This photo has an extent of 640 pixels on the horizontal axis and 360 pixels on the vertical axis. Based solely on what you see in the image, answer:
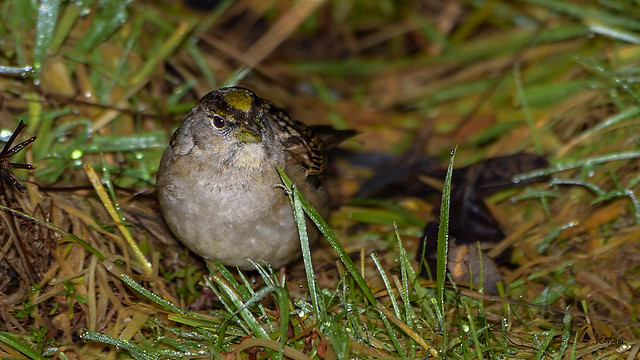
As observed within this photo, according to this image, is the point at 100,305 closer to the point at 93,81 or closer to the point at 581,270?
the point at 93,81

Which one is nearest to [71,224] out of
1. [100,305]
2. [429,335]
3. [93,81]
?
[100,305]

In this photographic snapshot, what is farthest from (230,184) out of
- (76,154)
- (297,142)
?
(76,154)

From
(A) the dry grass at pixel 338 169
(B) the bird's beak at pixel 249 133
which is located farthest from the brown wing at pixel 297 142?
(A) the dry grass at pixel 338 169

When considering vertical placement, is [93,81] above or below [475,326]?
above

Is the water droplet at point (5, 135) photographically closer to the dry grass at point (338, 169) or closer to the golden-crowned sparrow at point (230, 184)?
the dry grass at point (338, 169)

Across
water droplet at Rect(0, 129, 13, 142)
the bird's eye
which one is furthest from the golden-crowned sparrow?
water droplet at Rect(0, 129, 13, 142)

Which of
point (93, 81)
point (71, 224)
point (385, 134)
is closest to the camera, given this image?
point (71, 224)
